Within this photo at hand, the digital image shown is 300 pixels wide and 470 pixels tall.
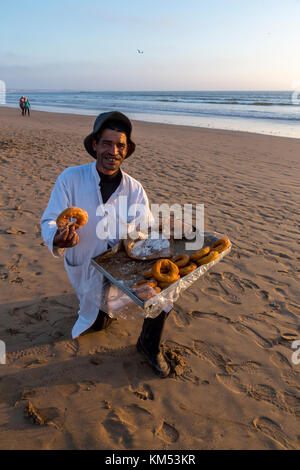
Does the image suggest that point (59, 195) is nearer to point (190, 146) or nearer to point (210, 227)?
point (210, 227)

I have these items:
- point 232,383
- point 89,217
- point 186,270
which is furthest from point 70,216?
point 232,383

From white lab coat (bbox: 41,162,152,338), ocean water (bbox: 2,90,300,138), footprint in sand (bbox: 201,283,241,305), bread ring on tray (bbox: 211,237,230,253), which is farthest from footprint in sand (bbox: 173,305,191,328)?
ocean water (bbox: 2,90,300,138)

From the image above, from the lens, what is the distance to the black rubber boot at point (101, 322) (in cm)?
282

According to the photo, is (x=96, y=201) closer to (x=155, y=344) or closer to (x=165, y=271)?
(x=165, y=271)

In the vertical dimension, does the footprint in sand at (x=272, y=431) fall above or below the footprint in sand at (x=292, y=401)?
below

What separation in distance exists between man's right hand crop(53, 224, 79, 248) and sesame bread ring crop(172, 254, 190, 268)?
79 centimetres

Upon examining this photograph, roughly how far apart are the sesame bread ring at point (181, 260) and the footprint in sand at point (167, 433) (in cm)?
116

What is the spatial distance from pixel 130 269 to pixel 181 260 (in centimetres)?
41

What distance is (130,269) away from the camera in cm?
231

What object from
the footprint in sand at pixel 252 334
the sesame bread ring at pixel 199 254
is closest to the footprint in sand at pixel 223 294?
the footprint in sand at pixel 252 334

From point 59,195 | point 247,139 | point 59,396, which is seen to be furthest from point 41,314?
point 247,139

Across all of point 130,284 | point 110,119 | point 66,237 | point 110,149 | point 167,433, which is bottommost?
point 167,433

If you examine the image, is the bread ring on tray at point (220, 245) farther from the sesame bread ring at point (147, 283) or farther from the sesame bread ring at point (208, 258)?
the sesame bread ring at point (147, 283)

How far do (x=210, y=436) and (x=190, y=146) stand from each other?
12.5 m
